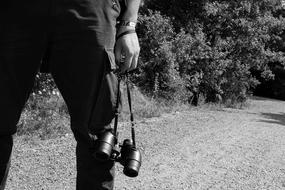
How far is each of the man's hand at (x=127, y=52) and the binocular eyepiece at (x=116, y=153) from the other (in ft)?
1.08

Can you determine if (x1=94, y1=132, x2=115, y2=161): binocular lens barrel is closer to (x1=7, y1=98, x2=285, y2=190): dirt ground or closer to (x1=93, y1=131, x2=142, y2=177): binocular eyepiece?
(x1=93, y1=131, x2=142, y2=177): binocular eyepiece

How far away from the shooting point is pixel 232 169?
460cm

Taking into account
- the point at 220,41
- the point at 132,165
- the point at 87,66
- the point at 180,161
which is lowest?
the point at 180,161

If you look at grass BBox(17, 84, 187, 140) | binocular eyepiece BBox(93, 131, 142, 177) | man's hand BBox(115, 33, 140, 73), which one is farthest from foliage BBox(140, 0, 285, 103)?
binocular eyepiece BBox(93, 131, 142, 177)

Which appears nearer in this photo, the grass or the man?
the man

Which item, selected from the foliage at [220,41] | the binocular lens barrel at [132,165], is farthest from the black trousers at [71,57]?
the foliage at [220,41]

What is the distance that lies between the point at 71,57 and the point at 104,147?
429 millimetres

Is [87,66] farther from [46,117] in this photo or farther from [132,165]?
[46,117]

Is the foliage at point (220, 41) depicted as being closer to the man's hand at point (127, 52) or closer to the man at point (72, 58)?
the man's hand at point (127, 52)

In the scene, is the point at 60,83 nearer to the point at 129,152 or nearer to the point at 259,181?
the point at 129,152

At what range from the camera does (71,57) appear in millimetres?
2012

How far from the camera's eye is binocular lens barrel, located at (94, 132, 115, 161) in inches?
77.5

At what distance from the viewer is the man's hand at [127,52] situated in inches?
83.0

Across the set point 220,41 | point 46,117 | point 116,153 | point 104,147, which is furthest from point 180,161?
point 220,41
